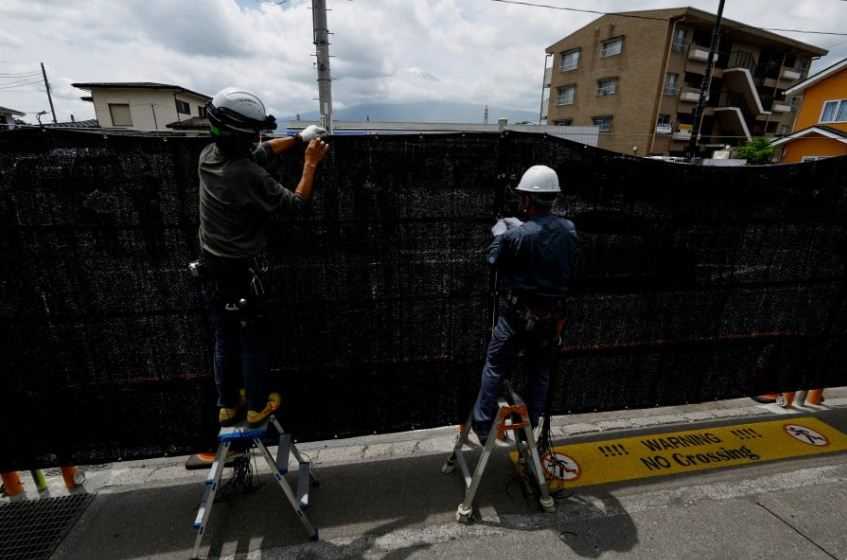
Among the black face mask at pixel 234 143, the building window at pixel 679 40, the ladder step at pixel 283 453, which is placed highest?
the building window at pixel 679 40

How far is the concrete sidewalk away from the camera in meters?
2.65

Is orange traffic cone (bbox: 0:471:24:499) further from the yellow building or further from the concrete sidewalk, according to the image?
the yellow building

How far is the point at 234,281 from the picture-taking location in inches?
95.3

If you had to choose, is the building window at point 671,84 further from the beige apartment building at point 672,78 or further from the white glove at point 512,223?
the white glove at point 512,223

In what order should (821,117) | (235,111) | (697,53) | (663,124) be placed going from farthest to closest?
(663,124), (697,53), (821,117), (235,111)

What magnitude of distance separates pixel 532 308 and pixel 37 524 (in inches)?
151

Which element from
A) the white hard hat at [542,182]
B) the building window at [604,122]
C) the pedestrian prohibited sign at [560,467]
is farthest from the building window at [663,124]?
the white hard hat at [542,182]

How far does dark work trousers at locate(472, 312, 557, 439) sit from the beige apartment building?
36.6m

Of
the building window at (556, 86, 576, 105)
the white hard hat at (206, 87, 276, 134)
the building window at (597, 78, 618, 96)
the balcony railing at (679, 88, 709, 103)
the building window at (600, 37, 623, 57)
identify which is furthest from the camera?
the building window at (556, 86, 576, 105)

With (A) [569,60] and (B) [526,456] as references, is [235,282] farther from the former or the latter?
(A) [569,60]

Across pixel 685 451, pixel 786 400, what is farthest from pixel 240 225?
pixel 786 400

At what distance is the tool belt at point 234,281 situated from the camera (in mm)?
2398

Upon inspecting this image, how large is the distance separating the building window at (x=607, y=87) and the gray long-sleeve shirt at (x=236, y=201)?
1575 inches

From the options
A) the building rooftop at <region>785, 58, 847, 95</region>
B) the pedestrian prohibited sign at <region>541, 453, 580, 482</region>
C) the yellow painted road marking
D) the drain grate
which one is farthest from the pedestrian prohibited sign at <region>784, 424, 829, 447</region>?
the building rooftop at <region>785, 58, 847, 95</region>
